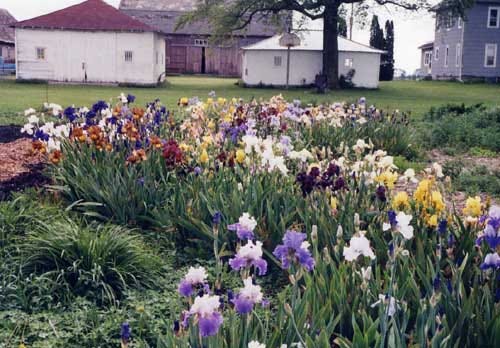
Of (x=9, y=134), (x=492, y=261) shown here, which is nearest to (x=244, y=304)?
(x=492, y=261)

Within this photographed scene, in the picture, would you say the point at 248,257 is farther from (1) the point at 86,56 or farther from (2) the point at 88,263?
(1) the point at 86,56

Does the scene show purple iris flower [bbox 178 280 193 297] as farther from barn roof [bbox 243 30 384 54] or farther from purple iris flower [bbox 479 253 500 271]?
barn roof [bbox 243 30 384 54]

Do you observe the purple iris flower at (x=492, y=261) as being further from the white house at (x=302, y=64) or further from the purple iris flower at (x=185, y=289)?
the white house at (x=302, y=64)

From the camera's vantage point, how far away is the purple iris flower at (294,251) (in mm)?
2252

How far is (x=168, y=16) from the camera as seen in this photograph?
48156 mm

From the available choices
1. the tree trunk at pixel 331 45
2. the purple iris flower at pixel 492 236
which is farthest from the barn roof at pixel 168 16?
the purple iris flower at pixel 492 236

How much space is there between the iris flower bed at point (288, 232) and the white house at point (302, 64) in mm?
25694

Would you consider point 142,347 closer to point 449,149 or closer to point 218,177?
point 218,177

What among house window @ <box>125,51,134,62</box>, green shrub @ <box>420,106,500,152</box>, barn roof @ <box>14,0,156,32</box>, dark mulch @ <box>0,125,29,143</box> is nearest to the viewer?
dark mulch @ <box>0,125,29,143</box>

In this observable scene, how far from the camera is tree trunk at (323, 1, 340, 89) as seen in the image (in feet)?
93.0

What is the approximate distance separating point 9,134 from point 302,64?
24436 mm

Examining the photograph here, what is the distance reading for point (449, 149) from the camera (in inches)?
402

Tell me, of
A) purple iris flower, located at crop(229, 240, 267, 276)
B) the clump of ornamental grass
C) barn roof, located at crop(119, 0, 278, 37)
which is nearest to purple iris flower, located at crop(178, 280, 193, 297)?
purple iris flower, located at crop(229, 240, 267, 276)

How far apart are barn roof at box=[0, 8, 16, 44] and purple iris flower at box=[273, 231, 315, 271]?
4619cm
